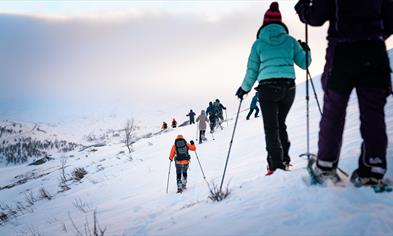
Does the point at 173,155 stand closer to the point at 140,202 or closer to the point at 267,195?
the point at 140,202

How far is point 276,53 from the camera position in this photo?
3.49 metres

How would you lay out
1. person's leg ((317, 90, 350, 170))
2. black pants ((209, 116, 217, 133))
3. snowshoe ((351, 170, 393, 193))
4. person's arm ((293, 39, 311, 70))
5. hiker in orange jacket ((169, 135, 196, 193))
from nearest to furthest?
snowshoe ((351, 170, 393, 193))
person's leg ((317, 90, 350, 170))
person's arm ((293, 39, 311, 70))
hiker in orange jacket ((169, 135, 196, 193))
black pants ((209, 116, 217, 133))

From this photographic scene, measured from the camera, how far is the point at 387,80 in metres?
2.35

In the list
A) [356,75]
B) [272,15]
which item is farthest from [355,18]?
[272,15]

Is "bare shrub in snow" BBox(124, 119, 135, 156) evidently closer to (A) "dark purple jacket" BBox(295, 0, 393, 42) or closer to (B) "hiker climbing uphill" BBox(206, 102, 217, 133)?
(B) "hiker climbing uphill" BBox(206, 102, 217, 133)

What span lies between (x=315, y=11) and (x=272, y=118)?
1464mm

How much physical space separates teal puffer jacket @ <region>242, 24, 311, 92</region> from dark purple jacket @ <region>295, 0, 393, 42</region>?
2.99 feet

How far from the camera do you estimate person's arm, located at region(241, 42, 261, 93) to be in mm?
3656

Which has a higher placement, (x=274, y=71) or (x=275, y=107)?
(x=274, y=71)

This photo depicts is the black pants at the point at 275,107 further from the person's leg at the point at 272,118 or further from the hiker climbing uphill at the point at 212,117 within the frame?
the hiker climbing uphill at the point at 212,117

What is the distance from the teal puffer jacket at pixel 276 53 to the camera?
349cm

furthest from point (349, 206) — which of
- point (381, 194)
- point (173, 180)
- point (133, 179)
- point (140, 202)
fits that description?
point (133, 179)

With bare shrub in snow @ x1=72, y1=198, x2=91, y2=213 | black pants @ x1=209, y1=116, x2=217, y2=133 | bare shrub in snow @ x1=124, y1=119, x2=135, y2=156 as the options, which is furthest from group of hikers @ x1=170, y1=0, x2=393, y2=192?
bare shrub in snow @ x1=124, y1=119, x2=135, y2=156

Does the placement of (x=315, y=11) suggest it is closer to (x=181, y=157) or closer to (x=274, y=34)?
(x=274, y=34)
